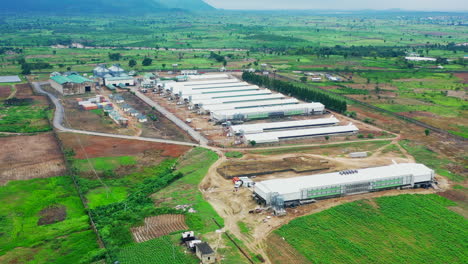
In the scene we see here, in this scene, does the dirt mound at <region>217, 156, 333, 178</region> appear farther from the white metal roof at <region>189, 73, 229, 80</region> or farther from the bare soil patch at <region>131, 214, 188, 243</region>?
the white metal roof at <region>189, 73, 229, 80</region>

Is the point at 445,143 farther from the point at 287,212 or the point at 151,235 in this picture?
the point at 151,235

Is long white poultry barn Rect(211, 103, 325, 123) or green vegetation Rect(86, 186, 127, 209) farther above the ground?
long white poultry barn Rect(211, 103, 325, 123)

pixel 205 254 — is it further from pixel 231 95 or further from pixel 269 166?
pixel 231 95

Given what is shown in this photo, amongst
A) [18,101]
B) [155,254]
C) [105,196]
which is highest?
[18,101]

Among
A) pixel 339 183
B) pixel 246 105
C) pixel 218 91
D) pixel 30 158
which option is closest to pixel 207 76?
pixel 218 91

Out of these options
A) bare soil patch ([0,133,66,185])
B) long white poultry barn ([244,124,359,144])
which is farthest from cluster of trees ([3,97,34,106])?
long white poultry barn ([244,124,359,144])
